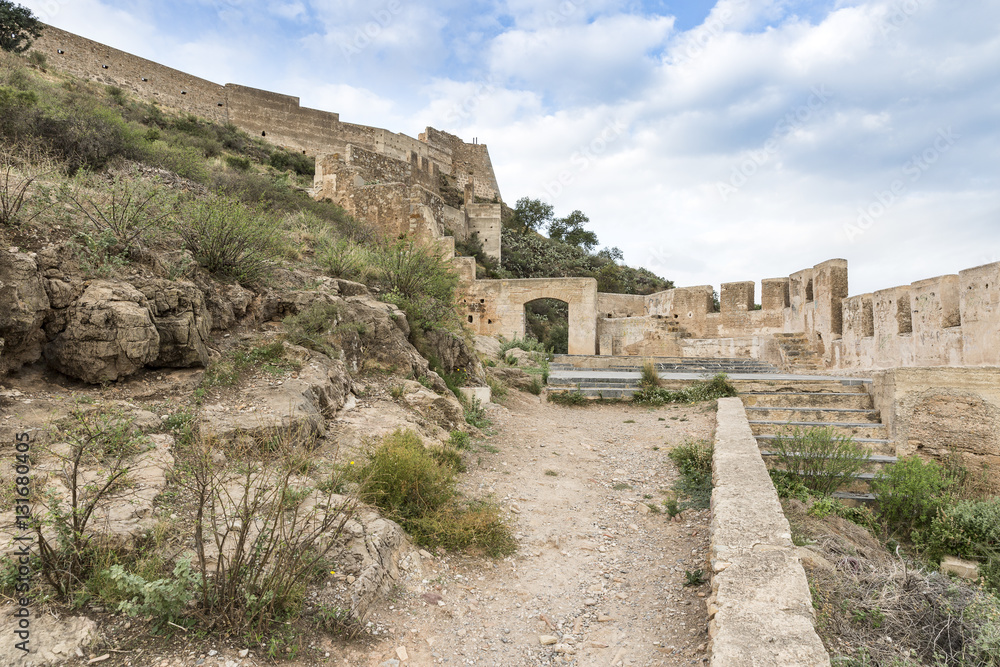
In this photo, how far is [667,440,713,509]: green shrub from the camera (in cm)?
417

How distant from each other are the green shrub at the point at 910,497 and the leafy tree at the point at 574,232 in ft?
104

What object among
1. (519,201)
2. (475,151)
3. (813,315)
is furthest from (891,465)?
(475,151)

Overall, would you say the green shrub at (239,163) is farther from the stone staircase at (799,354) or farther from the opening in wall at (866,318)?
→ the opening in wall at (866,318)

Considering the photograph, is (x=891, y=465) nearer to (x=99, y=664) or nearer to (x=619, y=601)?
(x=619, y=601)

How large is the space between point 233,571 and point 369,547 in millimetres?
842

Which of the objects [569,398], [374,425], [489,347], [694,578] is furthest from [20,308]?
[489,347]

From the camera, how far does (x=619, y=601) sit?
2881mm

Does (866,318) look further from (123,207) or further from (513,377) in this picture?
(123,207)

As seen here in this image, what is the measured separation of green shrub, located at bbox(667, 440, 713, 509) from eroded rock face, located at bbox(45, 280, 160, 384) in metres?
4.26

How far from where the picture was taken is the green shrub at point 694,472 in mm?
4172

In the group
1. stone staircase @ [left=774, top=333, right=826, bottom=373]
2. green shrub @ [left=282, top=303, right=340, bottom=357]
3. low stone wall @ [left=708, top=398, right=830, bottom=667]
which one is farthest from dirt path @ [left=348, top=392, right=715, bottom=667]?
stone staircase @ [left=774, top=333, right=826, bottom=373]

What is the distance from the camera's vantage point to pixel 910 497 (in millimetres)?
4121

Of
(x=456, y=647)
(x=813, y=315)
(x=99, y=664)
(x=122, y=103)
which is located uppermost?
(x=122, y=103)

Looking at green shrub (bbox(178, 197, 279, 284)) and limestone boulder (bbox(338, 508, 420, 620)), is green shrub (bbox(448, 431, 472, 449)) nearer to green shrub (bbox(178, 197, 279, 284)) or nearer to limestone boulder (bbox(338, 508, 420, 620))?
limestone boulder (bbox(338, 508, 420, 620))
